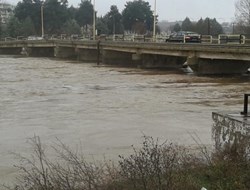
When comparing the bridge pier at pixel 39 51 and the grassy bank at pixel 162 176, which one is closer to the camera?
the grassy bank at pixel 162 176

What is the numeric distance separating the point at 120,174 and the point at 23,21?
12569 cm

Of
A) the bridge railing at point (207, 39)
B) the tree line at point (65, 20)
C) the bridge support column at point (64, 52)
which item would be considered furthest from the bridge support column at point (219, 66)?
the tree line at point (65, 20)

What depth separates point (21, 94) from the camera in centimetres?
2630

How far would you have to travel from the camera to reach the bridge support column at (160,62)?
164 ft

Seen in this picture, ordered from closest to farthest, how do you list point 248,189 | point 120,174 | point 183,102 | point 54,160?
point 248,189 → point 120,174 → point 54,160 → point 183,102

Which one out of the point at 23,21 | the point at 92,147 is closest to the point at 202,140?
the point at 92,147

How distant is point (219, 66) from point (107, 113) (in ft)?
76.1

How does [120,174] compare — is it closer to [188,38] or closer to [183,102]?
[183,102]

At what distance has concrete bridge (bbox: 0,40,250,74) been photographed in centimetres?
3491

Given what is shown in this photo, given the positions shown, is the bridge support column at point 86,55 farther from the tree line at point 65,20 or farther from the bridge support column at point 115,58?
the tree line at point 65,20

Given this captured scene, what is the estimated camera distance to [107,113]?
61.5 ft

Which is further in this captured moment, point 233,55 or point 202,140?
point 233,55

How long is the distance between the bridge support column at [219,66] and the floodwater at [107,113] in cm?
701

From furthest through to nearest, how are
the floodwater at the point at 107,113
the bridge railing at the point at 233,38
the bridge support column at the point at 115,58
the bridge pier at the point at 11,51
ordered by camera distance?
the bridge pier at the point at 11,51
the bridge support column at the point at 115,58
the bridge railing at the point at 233,38
the floodwater at the point at 107,113
